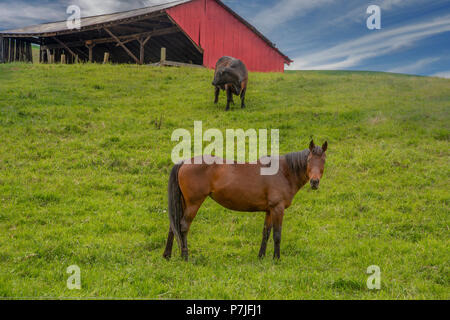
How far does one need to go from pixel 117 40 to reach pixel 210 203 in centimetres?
2345

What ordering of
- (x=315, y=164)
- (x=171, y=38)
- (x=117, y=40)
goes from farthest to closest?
(x=171, y=38) → (x=117, y=40) → (x=315, y=164)

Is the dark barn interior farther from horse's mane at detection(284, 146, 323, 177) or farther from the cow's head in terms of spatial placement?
horse's mane at detection(284, 146, 323, 177)

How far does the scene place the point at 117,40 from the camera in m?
28.2

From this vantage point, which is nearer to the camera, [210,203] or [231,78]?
[210,203]

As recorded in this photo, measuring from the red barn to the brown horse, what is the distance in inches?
887

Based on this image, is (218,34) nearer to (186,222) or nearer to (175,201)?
(175,201)

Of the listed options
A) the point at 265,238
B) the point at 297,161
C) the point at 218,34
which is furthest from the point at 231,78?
the point at 218,34

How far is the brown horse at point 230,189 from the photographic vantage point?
6.09 m

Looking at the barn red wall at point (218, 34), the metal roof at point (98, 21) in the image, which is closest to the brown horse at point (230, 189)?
the metal roof at point (98, 21)

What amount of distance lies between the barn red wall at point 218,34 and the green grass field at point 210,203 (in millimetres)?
10788

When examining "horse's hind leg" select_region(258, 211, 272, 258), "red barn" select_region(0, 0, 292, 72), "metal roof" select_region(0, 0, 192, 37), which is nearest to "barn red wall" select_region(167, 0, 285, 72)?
"red barn" select_region(0, 0, 292, 72)
